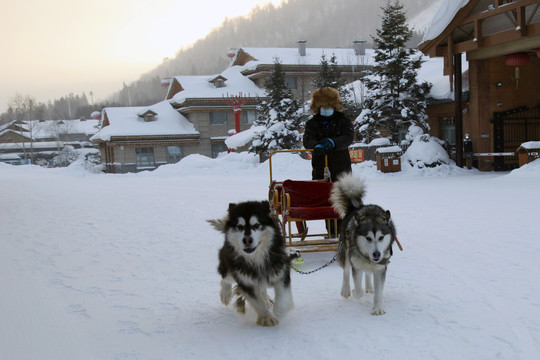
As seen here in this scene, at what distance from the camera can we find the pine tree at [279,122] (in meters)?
27.8

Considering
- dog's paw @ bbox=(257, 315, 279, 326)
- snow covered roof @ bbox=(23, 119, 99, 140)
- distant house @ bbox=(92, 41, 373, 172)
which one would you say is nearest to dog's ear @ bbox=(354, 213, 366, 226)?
dog's paw @ bbox=(257, 315, 279, 326)

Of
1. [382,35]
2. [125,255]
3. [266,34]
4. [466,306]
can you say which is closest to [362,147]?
[382,35]

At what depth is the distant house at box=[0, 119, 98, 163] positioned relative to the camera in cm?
6981

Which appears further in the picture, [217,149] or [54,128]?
[54,128]

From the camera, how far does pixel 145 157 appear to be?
42.4m

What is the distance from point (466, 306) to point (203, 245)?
4289 millimetres

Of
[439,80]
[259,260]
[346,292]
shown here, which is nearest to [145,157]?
[439,80]

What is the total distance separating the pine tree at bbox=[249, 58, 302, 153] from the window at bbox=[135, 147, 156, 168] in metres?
15.9

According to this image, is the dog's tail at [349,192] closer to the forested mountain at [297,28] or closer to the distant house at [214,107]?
the distant house at [214,107]

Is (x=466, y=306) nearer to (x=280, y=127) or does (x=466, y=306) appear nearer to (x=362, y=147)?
(x=362, y=147)

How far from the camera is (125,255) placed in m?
6.99

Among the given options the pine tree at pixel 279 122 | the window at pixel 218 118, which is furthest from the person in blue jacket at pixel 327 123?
the window at pixel 218 118

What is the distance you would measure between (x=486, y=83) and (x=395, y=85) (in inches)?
157

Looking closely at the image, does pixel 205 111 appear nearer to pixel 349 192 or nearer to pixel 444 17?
pixel 444 17
